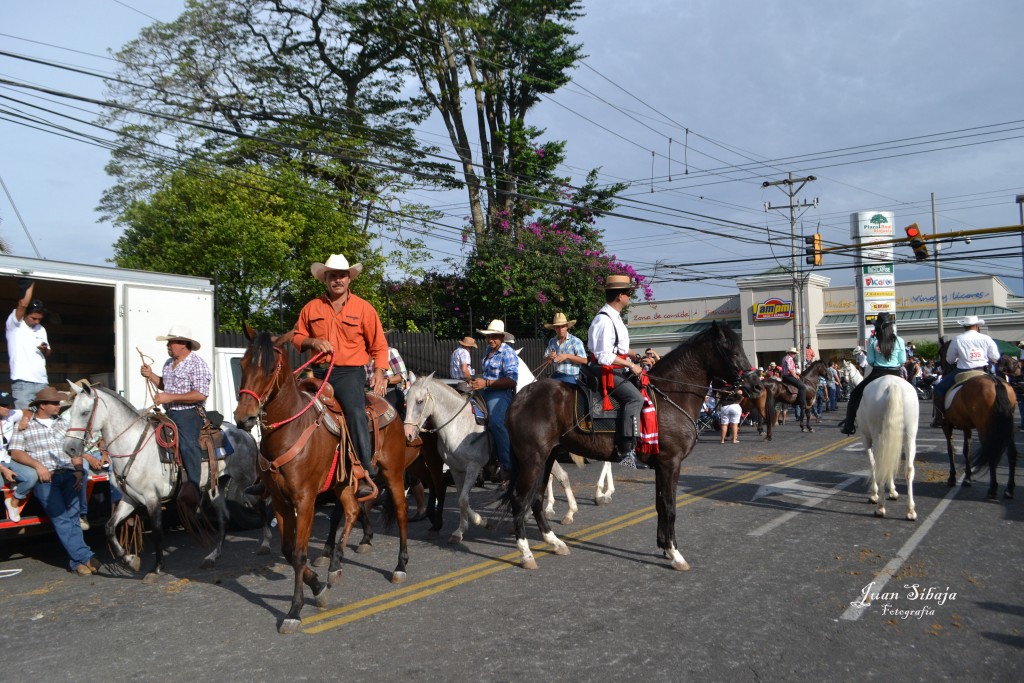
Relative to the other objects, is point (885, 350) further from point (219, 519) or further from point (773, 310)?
point (773, 310)

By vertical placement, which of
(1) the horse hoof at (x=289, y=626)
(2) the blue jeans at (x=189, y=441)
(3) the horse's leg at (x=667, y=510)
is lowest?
(1) the horse hoof at (x=289, y=626)

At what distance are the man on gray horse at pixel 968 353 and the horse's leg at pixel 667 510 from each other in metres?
6.21

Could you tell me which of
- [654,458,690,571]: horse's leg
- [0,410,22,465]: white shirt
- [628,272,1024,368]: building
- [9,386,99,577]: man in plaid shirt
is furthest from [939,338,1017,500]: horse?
[628,272,1024,368]: building

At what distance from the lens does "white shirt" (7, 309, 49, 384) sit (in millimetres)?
9508

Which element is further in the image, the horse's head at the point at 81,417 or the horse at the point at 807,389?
the horse at the point at 807,389

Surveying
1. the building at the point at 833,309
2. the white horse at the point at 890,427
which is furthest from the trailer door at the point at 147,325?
the building at the point at 833,309

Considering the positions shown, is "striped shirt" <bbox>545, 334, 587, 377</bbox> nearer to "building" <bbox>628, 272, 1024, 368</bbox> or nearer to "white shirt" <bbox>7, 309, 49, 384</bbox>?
"white shirt" <bbox>7, 309, 49, 384</bbox>

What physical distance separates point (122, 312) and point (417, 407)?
4513 millimetres

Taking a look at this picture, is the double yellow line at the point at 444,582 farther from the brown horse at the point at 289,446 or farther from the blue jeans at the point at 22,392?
the blue jeans at the point at 22,392

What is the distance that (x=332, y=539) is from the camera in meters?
7.39

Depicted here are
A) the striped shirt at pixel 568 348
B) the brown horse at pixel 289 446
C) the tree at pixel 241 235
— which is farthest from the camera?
the tree at pixel 241 235

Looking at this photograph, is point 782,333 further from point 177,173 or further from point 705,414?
point 177,173

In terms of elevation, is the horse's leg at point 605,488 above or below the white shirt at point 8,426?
below

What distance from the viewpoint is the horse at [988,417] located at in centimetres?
1002
